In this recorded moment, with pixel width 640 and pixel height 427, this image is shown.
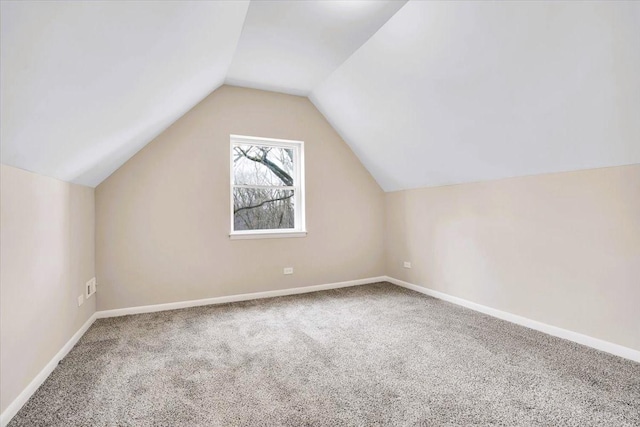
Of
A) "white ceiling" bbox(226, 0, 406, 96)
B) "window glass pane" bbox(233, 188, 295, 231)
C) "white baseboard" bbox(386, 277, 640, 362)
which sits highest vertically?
"white ceiling" bbox(226, 0, 406, 96)

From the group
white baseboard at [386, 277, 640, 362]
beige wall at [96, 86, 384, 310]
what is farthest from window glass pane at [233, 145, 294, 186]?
white baseboard at [386, 277, 640, 362]

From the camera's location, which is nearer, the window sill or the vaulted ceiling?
the vaulted ceiling

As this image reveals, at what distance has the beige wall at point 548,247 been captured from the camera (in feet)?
7.63

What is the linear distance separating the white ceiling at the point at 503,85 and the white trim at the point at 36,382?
346 centimetres

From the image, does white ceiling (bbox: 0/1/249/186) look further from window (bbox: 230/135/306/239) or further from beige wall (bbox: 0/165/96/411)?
window (bbox: 230/135/306/239)

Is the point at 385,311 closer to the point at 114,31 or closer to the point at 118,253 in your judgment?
the point at 118,253

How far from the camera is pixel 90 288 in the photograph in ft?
10.2

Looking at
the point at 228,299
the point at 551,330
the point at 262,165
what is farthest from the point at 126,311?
the point at 551,330

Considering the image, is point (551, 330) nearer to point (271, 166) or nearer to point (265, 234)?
point (265, 234)

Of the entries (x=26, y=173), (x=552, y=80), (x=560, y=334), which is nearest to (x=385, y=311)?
(x=560, y=334)

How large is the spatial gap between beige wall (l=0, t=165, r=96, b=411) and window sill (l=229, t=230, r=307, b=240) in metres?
1.54

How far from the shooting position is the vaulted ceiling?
1374mm

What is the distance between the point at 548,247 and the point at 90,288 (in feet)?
13.8

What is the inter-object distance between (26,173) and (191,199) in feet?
5.98
